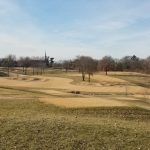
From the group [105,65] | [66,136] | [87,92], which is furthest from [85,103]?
[105,65]

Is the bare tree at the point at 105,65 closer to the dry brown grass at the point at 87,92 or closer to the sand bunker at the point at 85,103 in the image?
the dry brown grass at the point at 87,92

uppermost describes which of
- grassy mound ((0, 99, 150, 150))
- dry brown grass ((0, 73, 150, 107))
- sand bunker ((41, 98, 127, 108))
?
grassy mound ((0, 99, 150, 150))

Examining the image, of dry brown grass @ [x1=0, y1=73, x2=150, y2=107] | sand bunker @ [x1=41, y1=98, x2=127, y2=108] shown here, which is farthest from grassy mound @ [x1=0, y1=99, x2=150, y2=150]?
dry brown grass @ [x1=0, y1=73, x2=150, y2=107]

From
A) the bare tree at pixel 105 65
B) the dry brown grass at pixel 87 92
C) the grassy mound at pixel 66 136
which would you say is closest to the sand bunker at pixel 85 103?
the dry brown grass at pixel 87 92

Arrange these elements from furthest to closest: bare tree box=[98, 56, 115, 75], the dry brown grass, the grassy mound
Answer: bare tree box=[98, 56, 115, 75] → the dry brown grass → the grassy mound

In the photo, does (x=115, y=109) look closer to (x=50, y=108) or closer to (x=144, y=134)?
(x=50, y=108)

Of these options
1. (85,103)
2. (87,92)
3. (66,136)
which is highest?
(66,136)

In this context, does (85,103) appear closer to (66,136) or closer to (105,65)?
(66,136)

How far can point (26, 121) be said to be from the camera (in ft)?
59.1

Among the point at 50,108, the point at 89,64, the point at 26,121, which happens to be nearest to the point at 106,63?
the point at 89,64

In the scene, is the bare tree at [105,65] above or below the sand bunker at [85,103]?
above

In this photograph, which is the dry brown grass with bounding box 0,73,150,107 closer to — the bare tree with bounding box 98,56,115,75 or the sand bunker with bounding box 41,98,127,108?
the sand bunker with bounding box 41,98,127,108

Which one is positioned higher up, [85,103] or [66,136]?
[66,136]

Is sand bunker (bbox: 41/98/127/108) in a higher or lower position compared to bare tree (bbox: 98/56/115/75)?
lower
